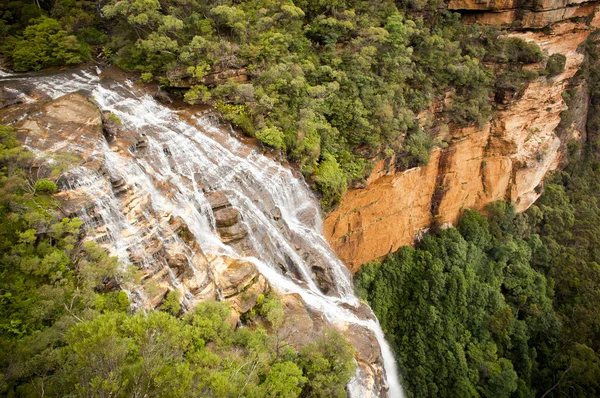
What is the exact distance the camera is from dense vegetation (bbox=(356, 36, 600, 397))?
18.1m

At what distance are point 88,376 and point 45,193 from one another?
16.3 ft

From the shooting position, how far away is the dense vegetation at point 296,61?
529 inches

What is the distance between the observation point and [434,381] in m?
18.0

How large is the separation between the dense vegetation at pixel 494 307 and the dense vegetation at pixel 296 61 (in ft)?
19.9

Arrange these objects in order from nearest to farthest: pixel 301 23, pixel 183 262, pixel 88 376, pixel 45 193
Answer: pixel 88 376 < pixel 45 193 < pixel 183 262 < pixel 301 23

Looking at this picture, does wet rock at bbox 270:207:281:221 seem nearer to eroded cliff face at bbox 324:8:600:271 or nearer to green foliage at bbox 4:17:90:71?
eroded cliff face at bbox 324:8:600:271

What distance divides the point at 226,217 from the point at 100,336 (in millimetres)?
5479

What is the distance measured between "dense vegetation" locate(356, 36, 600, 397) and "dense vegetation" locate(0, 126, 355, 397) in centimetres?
1042

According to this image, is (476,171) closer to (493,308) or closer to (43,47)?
(493,308)

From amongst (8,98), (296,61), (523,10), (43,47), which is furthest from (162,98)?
(523,10)

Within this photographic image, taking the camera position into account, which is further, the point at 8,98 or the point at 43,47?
the point at 43,47

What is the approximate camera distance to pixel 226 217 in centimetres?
1057

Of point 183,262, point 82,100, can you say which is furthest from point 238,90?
point 183,262

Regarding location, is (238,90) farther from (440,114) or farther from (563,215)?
(563,215)
